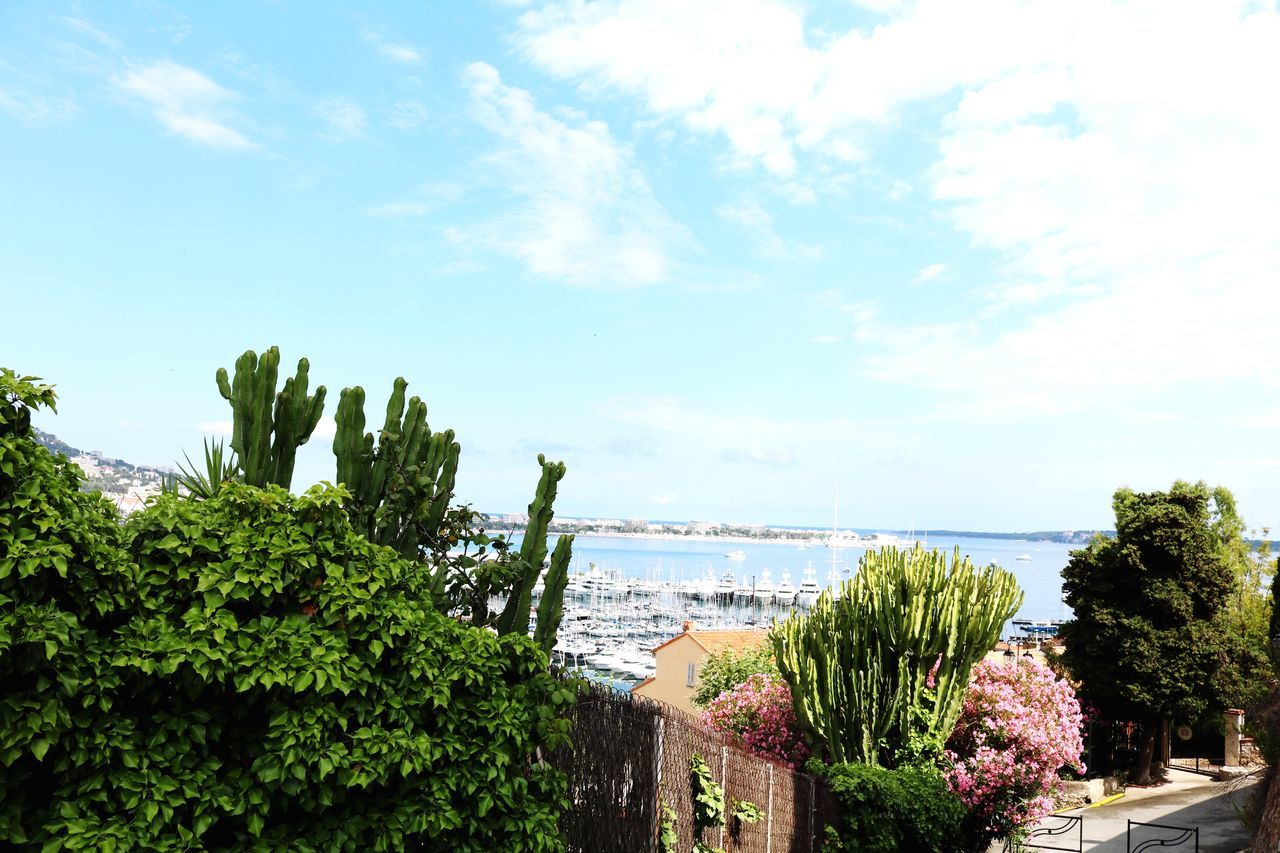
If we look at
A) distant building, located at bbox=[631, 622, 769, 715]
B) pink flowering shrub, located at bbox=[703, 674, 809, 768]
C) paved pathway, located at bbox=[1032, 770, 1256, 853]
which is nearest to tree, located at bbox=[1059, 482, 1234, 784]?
paved pathway, located at bbox=[1032, 770, 1256, 853]

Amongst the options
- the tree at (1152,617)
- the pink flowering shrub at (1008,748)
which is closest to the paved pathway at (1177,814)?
the tree at (1152,617)

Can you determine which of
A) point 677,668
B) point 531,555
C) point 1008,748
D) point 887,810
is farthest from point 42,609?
point 677,668

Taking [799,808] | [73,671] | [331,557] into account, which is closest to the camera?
[73,671]

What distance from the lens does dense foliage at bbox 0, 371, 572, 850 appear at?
421 centimetres

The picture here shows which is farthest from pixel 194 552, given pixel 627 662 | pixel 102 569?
pixel 627 662

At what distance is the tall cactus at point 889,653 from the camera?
1324cm

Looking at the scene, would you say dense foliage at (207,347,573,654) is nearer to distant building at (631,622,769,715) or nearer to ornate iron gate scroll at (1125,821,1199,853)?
ornate iron gate scroll at (1125,821,1199,853)

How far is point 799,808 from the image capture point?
35.4ft

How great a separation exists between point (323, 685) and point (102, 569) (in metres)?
1.17

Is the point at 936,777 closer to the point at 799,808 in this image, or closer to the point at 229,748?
the point at 799,808

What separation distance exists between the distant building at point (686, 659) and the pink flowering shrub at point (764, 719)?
14292 millimetres

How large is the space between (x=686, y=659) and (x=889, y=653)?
17.8 m

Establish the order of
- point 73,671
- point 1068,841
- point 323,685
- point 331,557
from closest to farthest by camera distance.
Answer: point 73,671 < point 323,685 < point 331,557 < point 1068,841

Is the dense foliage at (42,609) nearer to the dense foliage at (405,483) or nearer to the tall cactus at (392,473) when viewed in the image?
the dense foliage at (405,483)
